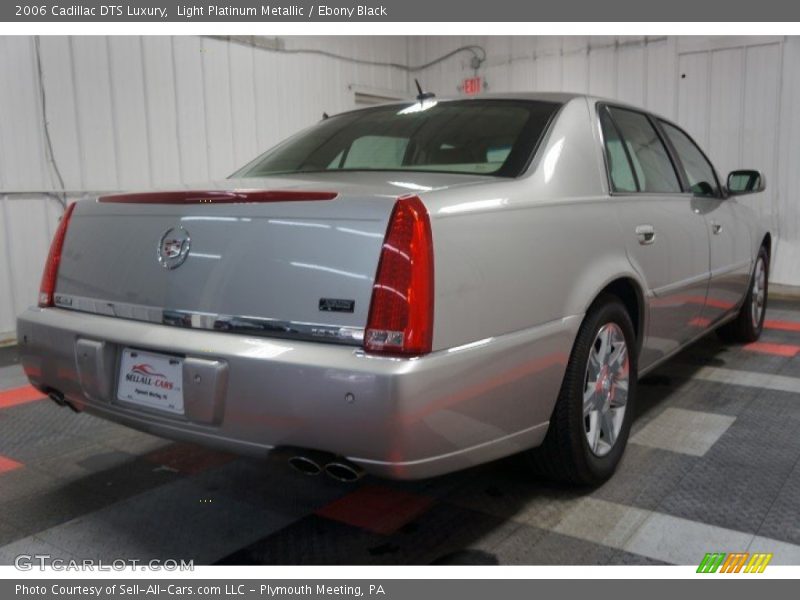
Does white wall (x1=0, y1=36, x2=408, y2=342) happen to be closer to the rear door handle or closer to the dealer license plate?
the dealer license plate

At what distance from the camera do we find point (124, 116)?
18.4 ft

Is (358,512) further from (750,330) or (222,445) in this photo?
(750,330)

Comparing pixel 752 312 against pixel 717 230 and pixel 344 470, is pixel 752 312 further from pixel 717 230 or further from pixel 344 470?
pixel 344 470

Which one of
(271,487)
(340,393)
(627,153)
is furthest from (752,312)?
(340,393)

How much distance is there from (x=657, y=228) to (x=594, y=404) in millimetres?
798

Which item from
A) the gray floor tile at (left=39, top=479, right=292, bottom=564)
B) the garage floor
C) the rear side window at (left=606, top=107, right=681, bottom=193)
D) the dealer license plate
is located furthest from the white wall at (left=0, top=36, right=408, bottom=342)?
the rear side window at (left=606, top=107, right=681, bottom=193)

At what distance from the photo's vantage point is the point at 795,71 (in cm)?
654

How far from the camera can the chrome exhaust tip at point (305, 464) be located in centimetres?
164

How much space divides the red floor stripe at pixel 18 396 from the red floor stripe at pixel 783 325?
4760 millimetres

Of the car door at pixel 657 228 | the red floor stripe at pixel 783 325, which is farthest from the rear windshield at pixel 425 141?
the red floor stripe at pixel 783 325

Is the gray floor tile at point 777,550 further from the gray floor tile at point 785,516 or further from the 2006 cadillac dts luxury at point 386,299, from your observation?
the 2006 cadillac dts luxury at point 386,299

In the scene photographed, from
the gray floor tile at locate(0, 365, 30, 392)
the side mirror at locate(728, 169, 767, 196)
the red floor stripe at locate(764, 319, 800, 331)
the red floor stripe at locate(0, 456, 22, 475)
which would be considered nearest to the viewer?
the red floor stripe at locate(0, 456, 22, 475)
